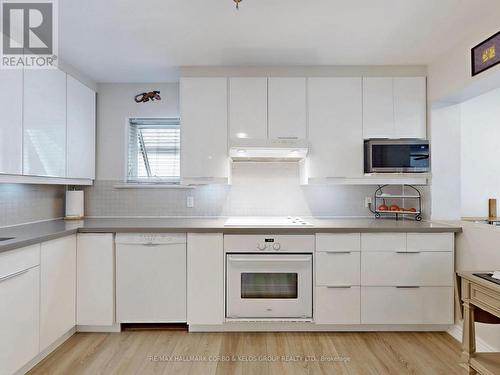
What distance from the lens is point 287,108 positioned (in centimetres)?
307

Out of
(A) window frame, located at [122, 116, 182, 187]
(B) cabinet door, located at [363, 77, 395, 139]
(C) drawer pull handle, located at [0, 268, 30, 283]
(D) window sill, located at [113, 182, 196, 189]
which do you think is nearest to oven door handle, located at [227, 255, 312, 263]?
(D) window sill, located at [113, 182, 196, 189]

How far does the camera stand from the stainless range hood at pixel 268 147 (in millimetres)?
2906

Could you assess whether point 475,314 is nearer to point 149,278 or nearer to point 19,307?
point 149,278

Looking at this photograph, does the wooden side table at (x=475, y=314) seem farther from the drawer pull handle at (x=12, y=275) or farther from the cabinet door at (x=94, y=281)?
the drawer pull handle at (x=12, y=275)

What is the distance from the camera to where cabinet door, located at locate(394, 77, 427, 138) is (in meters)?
3.08

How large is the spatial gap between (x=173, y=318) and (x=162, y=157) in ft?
5.50

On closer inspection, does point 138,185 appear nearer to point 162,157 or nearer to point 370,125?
point 162,157

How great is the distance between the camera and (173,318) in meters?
2.74

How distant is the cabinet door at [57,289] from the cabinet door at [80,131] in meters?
0.74

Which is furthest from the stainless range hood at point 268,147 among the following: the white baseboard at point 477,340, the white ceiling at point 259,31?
the white baseboard at point 477,340

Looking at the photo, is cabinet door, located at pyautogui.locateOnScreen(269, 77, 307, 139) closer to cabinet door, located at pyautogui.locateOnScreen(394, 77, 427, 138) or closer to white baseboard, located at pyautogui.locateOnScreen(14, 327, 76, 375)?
cabinet door, located at pyautogui.locateOnScreen(394, 77, 427, 138)

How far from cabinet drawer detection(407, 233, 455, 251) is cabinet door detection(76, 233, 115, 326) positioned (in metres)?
2.52

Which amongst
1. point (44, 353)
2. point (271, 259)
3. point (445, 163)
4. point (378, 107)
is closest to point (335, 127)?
point (378, 107)

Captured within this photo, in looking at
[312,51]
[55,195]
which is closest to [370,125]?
[312,51]
